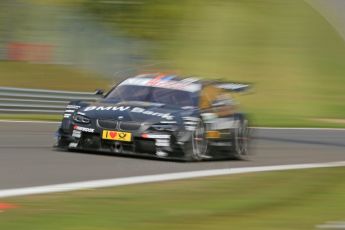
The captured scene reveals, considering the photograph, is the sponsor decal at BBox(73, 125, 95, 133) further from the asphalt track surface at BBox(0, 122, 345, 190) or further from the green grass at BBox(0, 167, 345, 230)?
the green grass at BBox(0, 167, 345, 230)

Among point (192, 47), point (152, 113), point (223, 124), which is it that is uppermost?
point (192, 47)

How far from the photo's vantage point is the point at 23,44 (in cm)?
2952

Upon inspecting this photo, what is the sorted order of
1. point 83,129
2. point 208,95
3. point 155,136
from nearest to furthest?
1. point 155,136
2. point 83,129
3. point 208,95

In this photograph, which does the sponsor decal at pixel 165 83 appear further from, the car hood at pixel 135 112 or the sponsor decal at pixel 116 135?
the sponsor decal at pixel 116 135

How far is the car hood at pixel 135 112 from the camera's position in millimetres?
11406

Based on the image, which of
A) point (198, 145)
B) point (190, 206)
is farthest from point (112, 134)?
point (190, 206)

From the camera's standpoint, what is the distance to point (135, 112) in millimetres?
11539

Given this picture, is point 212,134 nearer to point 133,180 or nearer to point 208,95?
point 208,95

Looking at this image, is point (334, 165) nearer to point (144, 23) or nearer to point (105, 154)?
point (105, 154)

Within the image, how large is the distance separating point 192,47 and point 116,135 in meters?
23.9

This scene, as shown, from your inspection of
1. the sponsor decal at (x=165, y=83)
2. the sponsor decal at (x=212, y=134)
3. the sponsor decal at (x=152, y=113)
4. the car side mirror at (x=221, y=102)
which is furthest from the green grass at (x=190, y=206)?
the sponsor decal at (x=165, y=83)

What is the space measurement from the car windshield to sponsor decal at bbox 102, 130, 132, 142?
41.4 inches

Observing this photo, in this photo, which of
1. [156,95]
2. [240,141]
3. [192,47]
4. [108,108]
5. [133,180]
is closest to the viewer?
[133,180]

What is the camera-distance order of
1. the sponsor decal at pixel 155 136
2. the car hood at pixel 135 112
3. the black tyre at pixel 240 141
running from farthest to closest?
the black tyre at pixel 240 141, the car hood at pixel 135 112, the sponsor decal at pixel 155 136
